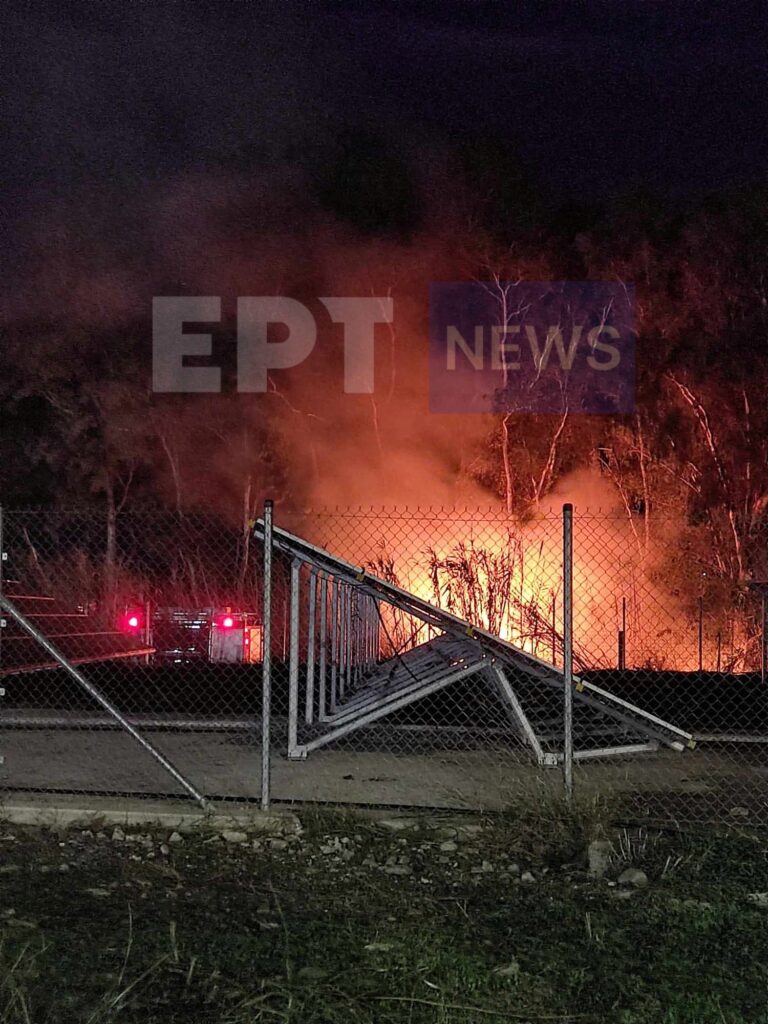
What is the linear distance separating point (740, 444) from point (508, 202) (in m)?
8.00

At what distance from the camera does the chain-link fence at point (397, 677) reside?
7531 mm

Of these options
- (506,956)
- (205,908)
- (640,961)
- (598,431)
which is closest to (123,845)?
(205,908)

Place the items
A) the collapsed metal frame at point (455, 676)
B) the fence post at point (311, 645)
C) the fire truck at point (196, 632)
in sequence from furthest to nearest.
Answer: the fire truck at point (196, 632)
the fence post at point (311, 645)
the collapsed metal frame at point (455, 676)

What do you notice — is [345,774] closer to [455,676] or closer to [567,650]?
[455,676]

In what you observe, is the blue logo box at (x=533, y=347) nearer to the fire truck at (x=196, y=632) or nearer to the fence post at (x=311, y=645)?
the fire truck at (x=196, y=632)

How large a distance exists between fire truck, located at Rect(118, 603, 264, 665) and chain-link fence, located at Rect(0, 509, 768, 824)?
38 millimetres

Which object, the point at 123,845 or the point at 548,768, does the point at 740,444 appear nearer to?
the point at 548,768

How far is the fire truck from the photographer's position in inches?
737

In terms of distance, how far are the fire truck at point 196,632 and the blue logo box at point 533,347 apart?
985cm

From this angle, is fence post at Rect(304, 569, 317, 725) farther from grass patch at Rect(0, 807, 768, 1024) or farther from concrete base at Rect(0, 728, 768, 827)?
grass patch at Rect(0, 807, 768, 1024)

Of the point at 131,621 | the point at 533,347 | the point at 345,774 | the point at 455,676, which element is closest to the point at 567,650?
the point at 455,676

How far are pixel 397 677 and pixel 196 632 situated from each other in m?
9.52

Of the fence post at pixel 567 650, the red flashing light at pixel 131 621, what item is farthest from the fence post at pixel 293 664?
the red flashing light at pixel 131 621

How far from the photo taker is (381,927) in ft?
16.0
